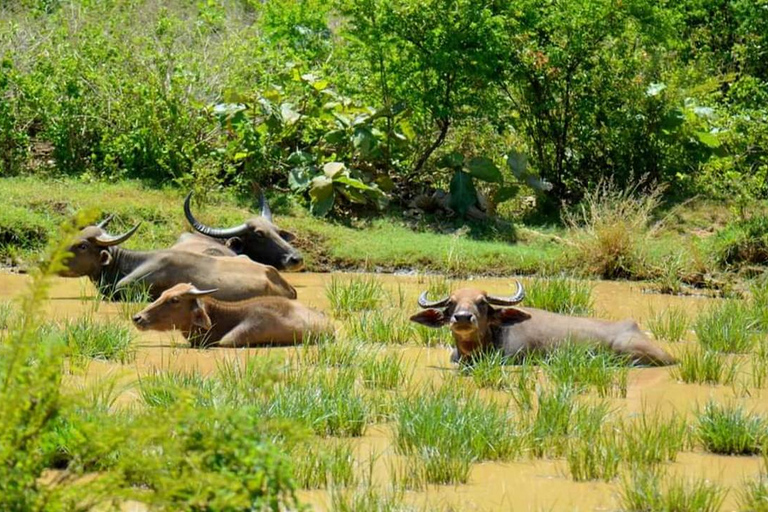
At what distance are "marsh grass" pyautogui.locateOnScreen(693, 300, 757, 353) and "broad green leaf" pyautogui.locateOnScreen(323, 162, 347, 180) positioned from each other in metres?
5.33

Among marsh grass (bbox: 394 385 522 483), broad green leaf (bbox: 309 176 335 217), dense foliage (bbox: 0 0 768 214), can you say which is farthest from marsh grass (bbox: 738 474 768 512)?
broad green leaf (bbox: 309 176 335 217)

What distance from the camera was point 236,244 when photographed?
500 inches

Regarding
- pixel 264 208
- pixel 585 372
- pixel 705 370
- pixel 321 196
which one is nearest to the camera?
pixel 585 372

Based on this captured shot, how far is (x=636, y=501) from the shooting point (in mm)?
5824

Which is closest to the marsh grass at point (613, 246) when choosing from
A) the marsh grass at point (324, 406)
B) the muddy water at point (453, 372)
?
the muddy water at point (453, 372)

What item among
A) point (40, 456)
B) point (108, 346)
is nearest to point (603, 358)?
point (108, 346)

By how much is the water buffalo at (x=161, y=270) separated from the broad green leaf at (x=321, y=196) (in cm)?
318

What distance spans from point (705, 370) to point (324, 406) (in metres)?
2.79

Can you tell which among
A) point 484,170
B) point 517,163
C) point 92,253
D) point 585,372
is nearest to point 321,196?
point 484,170

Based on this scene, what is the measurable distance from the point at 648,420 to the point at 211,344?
11.1 feet

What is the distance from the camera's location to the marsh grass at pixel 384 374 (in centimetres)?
806

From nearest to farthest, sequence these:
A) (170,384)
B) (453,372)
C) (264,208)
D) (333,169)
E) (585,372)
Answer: (170,384) < (585,372) < (453,372) < (264,208) < (333,169)

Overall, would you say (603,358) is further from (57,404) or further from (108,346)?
(57,404)

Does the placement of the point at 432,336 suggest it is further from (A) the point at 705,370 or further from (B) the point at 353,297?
(A) the point at 705,370
